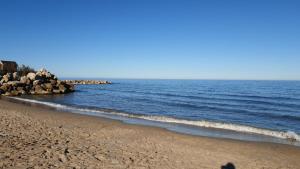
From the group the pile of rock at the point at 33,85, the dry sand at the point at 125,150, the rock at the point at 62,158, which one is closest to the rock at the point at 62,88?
the pile of rock at the point at 33,85

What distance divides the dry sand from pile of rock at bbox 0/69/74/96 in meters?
29.7

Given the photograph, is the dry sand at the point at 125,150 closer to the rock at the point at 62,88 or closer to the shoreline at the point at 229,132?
the shoreline at the point at 229,132

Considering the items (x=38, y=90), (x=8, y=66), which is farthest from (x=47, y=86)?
(x=8, y=66)

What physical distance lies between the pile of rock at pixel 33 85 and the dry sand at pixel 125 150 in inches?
1170

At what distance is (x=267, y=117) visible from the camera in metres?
22.2

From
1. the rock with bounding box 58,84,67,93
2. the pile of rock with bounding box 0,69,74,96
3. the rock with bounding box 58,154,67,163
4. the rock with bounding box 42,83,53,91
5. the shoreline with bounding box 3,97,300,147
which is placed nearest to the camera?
the rock with bounding box 58,154,67,163

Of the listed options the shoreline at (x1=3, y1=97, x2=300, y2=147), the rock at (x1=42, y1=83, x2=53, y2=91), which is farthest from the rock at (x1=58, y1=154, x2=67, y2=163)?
the rock at (x1=42, y1=83, x2=53, y2=91)

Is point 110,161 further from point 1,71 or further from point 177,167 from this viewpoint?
point 1,71

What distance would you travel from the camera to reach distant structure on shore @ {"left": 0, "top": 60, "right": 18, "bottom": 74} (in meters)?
66.9

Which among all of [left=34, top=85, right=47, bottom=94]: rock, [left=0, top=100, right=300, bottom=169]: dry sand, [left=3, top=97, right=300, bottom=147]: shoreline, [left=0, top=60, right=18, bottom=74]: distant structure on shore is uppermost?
[left=0, top=60, right=18, bottom=74]: distant structure on shore

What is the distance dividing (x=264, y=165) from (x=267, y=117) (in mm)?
14140

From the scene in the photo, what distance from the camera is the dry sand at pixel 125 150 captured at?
855 centimetres

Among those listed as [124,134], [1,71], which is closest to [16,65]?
[1,71]

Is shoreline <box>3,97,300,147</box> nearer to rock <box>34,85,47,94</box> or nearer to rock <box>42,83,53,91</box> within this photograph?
rock <box>34,85,47,94</box>
